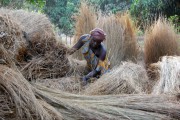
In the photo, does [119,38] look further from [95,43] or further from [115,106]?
[115,106]

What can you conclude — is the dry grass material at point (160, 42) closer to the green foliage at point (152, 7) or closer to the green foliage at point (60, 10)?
the green foliage at point (152, 7)

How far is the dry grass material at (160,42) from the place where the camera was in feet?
10.7

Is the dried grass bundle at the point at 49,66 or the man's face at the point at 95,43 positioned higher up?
the man's face at the point at 95,43

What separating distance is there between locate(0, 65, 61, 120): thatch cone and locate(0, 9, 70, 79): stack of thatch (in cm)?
61

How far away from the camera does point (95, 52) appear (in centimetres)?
270

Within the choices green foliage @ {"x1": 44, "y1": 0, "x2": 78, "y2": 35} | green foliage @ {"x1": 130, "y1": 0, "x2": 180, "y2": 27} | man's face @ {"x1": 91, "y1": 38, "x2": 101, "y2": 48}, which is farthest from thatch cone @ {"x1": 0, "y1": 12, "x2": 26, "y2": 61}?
green foliage @ {"x1": 44, "y1": 0, "x2": 78, "y2": 35}

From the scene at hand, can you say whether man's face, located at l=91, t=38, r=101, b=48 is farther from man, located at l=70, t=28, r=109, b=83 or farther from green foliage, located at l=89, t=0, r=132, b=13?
green foliage, located at l=89, t=0, r=132, b=13

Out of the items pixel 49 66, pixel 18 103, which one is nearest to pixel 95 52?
pixel 49 66

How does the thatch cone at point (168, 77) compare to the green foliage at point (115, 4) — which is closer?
the thatch cone at point (168, 77)

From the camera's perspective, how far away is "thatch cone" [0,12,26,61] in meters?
1.94

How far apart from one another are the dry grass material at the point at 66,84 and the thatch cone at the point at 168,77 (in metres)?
0.59

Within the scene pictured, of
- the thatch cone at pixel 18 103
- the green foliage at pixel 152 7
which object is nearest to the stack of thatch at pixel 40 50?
the thatch cone at pixel 18 103

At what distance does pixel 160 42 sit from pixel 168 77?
3.22 ft

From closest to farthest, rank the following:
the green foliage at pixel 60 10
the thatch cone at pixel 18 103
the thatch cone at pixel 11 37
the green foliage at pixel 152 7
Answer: the thatch cone at pixel 18 103
the thatch cone at pixel 11 37
the green foliage at pixel 152 7
the green foliage at pixel 60 10
